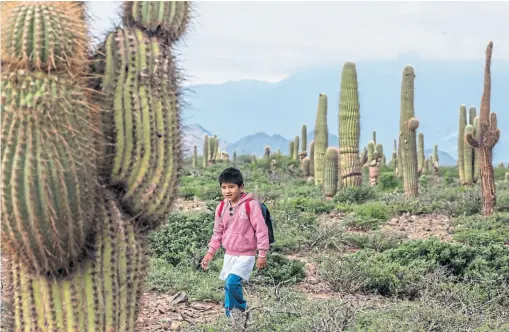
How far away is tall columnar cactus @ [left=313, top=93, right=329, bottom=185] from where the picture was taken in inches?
837

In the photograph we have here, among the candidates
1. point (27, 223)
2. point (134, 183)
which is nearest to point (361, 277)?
point (134, 183)

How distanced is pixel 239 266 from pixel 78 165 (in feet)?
8.52

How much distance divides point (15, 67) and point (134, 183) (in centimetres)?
90

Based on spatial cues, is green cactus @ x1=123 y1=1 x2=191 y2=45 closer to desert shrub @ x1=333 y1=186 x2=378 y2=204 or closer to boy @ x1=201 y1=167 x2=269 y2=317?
boy @ x1=201 y1=167 x2=269 y2=317

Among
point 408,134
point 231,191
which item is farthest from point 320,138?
point 231,191

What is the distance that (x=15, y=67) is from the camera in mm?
3674

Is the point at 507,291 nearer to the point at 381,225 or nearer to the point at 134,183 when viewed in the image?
the point at 134,183

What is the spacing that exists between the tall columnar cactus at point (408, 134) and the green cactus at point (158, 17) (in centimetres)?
1320

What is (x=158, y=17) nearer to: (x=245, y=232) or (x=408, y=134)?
(x=245, y=232)

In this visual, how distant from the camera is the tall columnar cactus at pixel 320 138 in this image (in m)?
21.3

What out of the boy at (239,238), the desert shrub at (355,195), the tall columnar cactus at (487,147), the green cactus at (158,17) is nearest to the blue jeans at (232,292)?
the boy at (239,238)

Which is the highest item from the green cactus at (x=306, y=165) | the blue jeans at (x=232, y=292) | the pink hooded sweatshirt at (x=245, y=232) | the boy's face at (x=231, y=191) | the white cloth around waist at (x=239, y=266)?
the green cactus at (x=306, y=165)

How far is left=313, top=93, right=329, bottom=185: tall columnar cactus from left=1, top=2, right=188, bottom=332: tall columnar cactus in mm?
16627

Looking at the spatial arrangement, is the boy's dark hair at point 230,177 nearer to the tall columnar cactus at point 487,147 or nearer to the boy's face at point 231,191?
the boy's face at point 231,191
